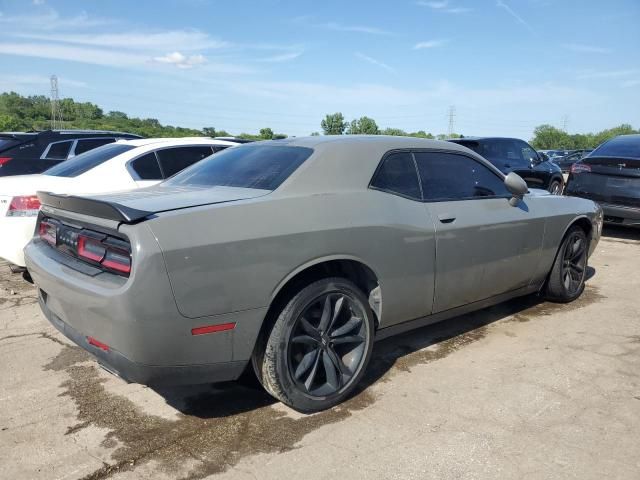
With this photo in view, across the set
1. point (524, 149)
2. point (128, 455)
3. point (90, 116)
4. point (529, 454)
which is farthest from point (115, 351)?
point (90, 116)

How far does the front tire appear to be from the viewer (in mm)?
2785

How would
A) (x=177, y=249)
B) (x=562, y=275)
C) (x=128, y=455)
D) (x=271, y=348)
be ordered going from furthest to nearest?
(x=562, y=275), (x=271, y=348), (x=128, y=455), (x=177, y=249)

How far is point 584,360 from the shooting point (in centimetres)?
373

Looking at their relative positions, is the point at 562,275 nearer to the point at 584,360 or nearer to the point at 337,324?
the point at 584,360

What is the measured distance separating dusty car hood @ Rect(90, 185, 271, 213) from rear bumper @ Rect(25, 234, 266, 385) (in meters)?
0.38

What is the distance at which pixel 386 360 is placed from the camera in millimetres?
3723

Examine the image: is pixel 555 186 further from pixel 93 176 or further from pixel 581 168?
pixel 93 176

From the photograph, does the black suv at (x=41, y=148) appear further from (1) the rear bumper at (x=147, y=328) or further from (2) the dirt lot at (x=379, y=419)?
(1) the rear bumper at (x=147, y=328)

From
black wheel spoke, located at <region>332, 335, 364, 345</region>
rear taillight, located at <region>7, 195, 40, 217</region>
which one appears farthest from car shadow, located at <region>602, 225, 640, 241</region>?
rear taillight, located at <region>7, 195, 40, 217</region>

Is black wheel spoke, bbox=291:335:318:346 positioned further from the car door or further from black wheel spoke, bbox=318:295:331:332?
the car door

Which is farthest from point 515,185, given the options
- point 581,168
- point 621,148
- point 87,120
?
point 87,120

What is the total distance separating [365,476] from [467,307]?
1830 millimetres

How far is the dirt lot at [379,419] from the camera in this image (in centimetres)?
247

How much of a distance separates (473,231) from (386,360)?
1087 mm
